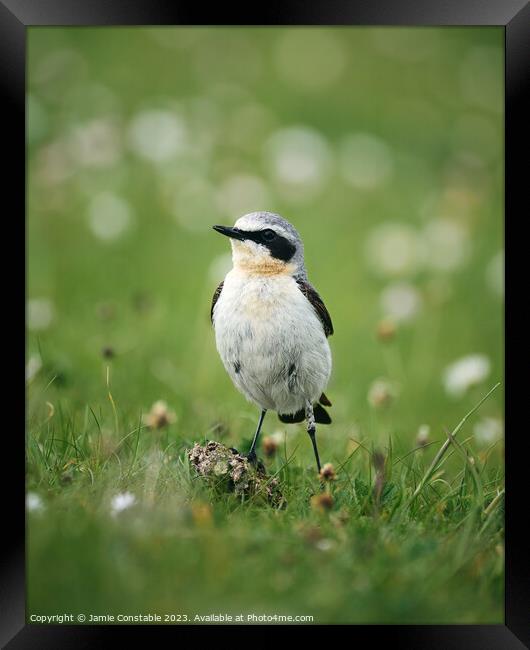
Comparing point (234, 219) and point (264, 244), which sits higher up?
point (234, 219)

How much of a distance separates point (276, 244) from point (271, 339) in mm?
592

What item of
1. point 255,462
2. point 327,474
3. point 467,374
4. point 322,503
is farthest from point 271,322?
point 467,374

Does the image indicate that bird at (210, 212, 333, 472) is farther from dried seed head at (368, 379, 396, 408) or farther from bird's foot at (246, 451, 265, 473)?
dried seed head at (368, 379, 396, 408)

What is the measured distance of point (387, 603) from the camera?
11.7 ft

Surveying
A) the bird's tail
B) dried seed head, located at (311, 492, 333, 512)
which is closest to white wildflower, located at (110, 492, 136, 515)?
dried seed head, located at (311, 492, 333, 512)

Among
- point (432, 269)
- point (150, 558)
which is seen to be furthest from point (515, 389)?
point (432, 269)

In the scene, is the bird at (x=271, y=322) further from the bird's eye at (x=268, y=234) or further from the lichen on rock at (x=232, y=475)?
the lichen on rock at (x=232, y=475)

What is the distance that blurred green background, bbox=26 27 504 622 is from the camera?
171 inches

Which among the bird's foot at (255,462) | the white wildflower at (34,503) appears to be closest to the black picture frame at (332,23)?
the white wildflower at (34,503)

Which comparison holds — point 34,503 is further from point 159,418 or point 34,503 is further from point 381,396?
point 381,396

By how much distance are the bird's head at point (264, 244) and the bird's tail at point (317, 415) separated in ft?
2.97

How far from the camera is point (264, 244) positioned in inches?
182

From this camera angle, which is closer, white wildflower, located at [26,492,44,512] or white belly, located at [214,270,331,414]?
white wildflower, located at [26,492,44,512]

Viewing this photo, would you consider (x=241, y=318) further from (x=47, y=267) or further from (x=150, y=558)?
(x=47, y=267)
